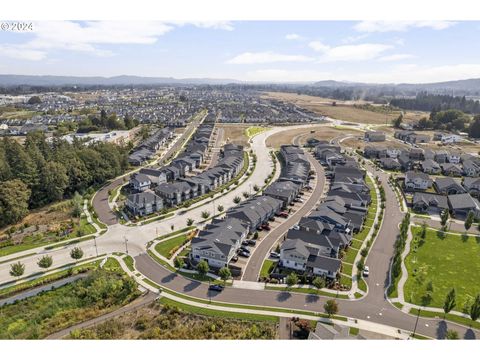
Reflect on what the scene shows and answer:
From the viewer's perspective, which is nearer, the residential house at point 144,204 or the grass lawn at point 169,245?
the grass lawn at point 169,245

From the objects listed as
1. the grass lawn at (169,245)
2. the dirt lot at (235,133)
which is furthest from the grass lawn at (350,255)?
the dirt lot at (235,133)

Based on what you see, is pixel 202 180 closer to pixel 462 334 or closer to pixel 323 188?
pixel 323 188

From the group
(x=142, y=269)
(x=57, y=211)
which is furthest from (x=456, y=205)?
(x=57, y=211)

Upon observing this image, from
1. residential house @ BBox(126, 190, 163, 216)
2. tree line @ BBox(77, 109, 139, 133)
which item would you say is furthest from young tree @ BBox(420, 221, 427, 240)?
tree line @ BBox(77, 109, 139, 133)

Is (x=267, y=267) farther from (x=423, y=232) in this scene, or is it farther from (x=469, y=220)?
(x=469, y=220)

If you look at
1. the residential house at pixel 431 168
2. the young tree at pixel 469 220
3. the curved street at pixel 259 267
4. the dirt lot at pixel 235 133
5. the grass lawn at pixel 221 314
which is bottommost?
the grass lawn at pixel 221 314

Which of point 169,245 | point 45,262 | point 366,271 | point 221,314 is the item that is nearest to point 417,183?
point 366,271

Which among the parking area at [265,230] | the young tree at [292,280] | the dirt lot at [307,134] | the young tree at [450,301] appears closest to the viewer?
the young tree at [450,301]

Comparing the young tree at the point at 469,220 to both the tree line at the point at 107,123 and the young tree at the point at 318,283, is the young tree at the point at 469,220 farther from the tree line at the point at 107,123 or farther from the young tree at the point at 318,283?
the tree line at the point at 107,123
